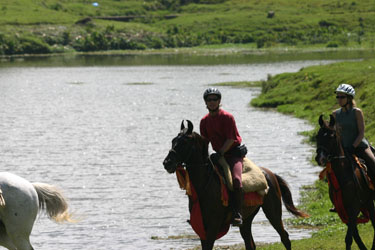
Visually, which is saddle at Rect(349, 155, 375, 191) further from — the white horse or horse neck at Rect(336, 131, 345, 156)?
the white horse

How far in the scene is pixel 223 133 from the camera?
51.2ft

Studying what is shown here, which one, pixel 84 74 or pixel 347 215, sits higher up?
pixel 347 215

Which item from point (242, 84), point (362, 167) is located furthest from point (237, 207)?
point (242, 84)

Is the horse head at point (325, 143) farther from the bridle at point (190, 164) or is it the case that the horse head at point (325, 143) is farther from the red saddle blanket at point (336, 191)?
the bridle at point (190, 164)

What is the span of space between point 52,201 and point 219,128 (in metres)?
4.35

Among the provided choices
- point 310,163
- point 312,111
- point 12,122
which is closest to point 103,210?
point 310,163

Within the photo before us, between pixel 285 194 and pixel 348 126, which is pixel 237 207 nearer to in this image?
pixel 285 194

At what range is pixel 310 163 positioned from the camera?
38.8m

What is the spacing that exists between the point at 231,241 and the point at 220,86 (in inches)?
2835

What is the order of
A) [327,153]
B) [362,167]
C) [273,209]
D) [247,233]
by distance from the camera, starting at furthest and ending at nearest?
[273,209], [247,233], [362,167], [327,153]

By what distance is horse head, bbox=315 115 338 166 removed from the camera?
15919mm

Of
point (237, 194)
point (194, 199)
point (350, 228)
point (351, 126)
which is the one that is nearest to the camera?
point (194, 199)

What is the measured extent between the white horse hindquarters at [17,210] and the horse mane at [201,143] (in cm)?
401

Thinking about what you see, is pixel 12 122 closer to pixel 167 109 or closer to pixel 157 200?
pixel 167 109
